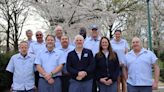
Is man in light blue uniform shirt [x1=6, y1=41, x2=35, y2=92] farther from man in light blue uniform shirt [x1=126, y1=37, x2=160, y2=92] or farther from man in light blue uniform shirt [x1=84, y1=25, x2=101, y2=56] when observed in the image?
man in light blue uniform shirt [x1=126, y1=37, x2=160, y2=92]

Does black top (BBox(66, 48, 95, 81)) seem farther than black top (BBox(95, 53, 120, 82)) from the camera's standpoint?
No

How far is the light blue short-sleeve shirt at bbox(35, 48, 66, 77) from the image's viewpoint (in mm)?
7727

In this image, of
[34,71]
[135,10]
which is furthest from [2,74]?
[135,10]

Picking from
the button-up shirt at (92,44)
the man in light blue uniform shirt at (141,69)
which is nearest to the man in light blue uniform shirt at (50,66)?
the button-up shirt at (92,44)

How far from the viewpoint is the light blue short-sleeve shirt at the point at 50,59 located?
7727 mm

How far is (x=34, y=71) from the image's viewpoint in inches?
315

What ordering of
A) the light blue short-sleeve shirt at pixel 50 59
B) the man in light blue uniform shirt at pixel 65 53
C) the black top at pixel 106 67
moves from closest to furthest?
the black top at pixel 106 67
the light blue short-sleeve shirt at pixel 50 59
the man in light blue uniform shirt at pixel 65 53

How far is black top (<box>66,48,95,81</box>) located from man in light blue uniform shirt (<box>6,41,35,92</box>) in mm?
909

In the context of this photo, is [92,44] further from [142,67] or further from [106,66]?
[142,67]

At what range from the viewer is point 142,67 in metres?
7.36

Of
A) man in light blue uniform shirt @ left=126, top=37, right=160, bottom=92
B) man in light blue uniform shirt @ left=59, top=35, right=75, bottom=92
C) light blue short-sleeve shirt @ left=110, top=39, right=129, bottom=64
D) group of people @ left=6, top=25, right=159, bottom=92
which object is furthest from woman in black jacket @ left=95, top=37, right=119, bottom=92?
light blue short-sleeve shirt @ left=110, top=39, right=129, bottom=64

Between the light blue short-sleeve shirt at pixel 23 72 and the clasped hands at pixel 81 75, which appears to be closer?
the clasped hands at pixel 81 75

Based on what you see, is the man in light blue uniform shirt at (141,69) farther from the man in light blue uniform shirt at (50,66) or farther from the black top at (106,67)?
the man in light blue uniform shirt at (50,66)

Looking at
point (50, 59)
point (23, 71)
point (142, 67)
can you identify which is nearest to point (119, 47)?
point (142, 67)
